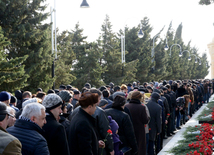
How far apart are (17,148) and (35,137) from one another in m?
0.83

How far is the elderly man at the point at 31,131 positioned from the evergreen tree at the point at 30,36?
64.1 feet

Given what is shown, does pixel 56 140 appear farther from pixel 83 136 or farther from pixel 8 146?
pixel 8 146

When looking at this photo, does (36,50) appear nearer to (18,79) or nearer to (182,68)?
(18,79)

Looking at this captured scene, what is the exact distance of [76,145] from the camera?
462 cm

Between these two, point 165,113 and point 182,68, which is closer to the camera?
point 165,113

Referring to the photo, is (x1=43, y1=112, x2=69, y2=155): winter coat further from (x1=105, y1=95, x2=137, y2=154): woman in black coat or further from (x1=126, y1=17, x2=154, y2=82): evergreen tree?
(x1=126, y1=17, x2=154, y2=82): evergreen tree

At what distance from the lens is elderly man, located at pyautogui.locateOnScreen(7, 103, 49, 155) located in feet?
11.1

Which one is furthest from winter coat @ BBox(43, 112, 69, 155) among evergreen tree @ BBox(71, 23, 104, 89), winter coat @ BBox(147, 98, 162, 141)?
evergreen tree @ BBox(71, 23, 104, 89)

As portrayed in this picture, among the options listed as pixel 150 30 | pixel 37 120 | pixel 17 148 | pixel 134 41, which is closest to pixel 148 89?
pixel 37 120

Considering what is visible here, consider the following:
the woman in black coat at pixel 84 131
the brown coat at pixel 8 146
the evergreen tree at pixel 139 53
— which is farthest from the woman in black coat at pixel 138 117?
the evergreen tree at pixel 139 53

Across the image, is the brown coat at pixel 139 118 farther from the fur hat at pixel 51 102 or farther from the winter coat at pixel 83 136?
the fur hat at pixel 51 102

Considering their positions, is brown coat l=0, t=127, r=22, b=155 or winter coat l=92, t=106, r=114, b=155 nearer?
brown coat l=0, t=127, r=22, b=155

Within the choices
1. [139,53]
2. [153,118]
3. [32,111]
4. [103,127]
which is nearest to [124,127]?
[103,127]

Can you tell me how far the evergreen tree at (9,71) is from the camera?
16.8 m
